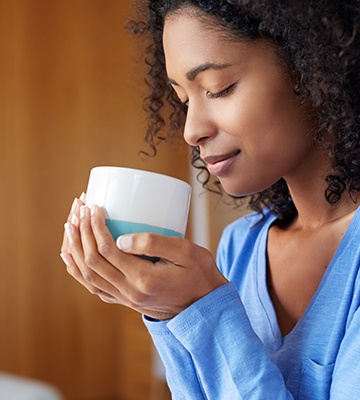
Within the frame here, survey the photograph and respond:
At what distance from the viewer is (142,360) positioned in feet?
13.2

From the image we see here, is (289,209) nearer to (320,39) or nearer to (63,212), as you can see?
(320,39)

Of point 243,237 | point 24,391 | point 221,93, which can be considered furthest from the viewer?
point 24,391

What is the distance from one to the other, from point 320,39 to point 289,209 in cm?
42

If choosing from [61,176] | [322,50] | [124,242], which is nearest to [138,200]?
[124,242]

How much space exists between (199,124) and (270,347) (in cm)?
36

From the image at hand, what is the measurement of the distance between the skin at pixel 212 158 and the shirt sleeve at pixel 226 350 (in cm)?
2

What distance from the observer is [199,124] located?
0.97 m

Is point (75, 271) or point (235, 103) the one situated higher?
point (235, 103)

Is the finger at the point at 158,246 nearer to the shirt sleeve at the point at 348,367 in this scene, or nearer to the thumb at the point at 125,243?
the thumb at the point at 125,243

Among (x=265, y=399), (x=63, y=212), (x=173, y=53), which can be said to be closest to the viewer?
(x=265, y=399)

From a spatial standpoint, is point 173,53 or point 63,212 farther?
point 63,212

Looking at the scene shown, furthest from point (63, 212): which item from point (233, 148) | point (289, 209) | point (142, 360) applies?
point (233, 148)

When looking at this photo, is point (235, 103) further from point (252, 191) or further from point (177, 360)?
point (177, 360)

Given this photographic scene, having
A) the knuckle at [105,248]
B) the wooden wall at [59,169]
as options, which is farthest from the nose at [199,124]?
the wooden wall at [59,169]
